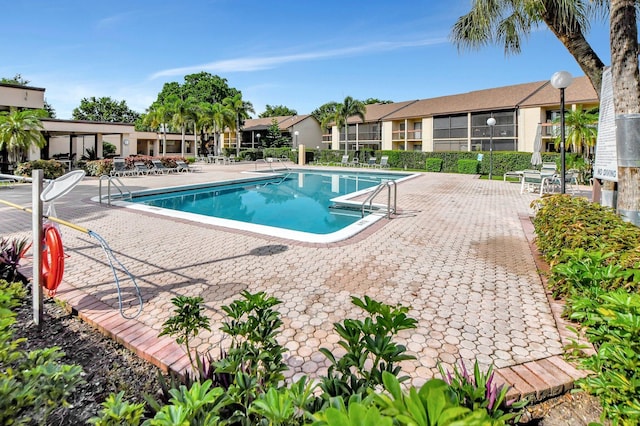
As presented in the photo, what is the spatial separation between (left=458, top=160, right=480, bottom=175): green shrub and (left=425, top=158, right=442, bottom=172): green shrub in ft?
5.51

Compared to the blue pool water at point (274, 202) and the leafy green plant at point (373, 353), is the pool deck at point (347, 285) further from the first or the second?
the blue pool water at point (274, 202)

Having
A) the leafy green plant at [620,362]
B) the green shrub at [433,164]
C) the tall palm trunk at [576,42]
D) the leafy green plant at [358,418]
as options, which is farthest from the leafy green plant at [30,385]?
the green shrub at [433,164]

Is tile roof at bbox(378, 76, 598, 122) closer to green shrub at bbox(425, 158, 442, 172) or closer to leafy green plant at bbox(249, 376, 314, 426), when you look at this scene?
green shrub at bbox(425, 158, 442, 172)

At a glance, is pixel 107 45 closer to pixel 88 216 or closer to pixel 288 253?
pixel 88 216

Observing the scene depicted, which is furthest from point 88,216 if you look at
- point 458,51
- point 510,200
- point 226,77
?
point 226,77

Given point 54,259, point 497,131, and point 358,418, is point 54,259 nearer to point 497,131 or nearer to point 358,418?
point 358,418

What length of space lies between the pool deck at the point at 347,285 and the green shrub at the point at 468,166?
54.4 ft

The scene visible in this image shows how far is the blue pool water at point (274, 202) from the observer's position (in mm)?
10836

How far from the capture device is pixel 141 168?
71.1 ft

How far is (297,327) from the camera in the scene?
3.48 metres

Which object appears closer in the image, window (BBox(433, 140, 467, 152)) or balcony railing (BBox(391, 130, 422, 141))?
window (BBox(433, 140, 467, 152))

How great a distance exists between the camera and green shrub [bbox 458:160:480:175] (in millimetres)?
23875

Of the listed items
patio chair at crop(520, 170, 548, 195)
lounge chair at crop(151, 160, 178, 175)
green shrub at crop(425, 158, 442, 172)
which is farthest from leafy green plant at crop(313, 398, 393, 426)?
green shrub at crop(425, 158, 442, 172)

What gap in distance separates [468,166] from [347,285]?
72.6 ft
